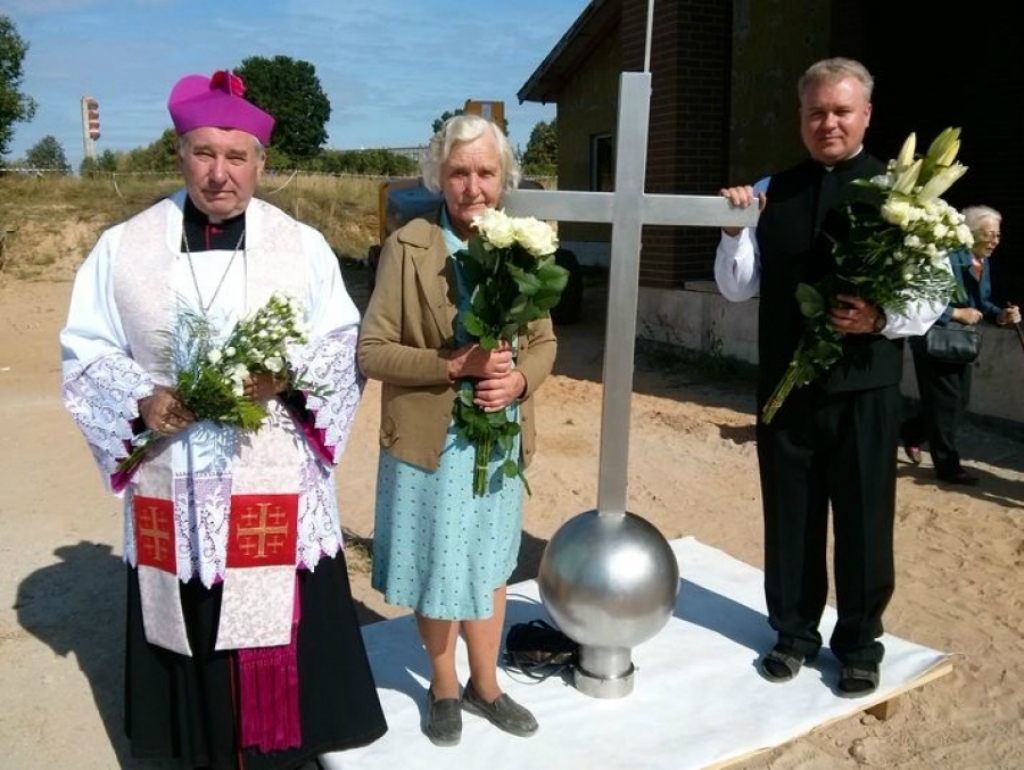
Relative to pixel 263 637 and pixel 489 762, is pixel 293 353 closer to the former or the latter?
pixel 263 637

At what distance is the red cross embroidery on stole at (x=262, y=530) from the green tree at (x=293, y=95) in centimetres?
5722

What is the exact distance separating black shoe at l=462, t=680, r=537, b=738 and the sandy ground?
74 cm

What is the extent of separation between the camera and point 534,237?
2.58 meters

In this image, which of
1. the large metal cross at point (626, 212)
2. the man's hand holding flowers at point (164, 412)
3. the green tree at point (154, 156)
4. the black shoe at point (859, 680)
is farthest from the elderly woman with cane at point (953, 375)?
the green tree at point (154, 156)

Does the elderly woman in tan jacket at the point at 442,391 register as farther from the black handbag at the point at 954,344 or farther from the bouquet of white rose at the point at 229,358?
the black handbag at the point at 954,344

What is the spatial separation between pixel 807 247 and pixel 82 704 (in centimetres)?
311

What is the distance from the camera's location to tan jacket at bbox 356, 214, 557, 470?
2.81 meters

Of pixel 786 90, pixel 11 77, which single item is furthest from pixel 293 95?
pixel 786 90

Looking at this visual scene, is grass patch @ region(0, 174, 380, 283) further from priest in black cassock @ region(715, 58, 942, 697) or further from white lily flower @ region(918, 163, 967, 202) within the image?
white lily flower @ region(918, 163, 967, 202)

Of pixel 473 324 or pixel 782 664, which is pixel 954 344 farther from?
pixel 473 324

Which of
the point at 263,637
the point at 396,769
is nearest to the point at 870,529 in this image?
the point at 396,769

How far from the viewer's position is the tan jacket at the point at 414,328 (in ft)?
9.21

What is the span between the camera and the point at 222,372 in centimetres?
256

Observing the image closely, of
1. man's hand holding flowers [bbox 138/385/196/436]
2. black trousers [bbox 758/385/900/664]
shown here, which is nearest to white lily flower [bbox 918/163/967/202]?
black trousers [bbox 758/385/900/664]
